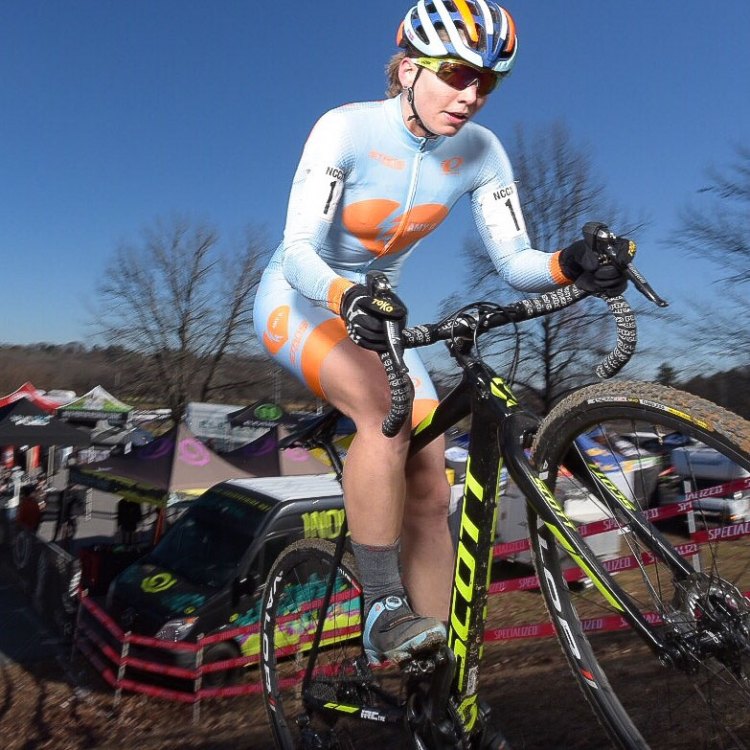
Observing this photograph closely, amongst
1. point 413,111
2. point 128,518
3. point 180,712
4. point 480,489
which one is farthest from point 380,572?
point 128,518

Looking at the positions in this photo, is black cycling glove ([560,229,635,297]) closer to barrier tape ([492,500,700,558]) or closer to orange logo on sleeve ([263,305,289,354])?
barrier tape ([492,500,700,558])

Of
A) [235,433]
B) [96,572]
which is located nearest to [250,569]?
[96,572]

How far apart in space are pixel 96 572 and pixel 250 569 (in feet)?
12.4

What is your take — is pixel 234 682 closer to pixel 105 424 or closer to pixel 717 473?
pixel 717 473

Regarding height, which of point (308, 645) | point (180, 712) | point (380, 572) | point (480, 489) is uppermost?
point (480, 489)

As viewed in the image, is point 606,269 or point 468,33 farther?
point 468,33

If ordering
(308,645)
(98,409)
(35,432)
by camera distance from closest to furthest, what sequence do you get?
(308,645)
(35,432)
(98,409)

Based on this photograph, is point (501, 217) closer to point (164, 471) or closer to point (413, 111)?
point (413, 111)

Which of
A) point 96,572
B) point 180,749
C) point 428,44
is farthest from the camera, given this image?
point 96,572

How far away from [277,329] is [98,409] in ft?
111

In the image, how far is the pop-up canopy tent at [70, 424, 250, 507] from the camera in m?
12.5

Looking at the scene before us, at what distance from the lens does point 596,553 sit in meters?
2.04

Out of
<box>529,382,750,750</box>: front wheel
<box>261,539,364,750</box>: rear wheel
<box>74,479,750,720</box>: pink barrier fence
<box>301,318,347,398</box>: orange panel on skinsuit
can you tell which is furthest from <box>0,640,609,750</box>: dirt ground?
<box>301,318,347,398</box>: orange panel on skinsuit

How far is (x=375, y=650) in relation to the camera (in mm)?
2504
